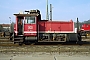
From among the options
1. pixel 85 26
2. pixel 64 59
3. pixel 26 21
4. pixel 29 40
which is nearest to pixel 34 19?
pixel 26 21

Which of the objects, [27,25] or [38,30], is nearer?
[27,25]

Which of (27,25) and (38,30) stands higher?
(27,25)

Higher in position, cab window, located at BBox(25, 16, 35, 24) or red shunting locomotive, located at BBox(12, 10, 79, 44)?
cab window, located at BBox(25, 16, 35, 24)

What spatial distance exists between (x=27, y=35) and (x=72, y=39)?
14.0ft

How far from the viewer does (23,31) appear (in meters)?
17.5

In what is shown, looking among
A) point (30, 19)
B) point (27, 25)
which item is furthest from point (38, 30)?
point (30, 19)

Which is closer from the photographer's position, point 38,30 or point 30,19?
point 30,19

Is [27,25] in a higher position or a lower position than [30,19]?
lower

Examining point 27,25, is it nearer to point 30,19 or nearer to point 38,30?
point 30,19

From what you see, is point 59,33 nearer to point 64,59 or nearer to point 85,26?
point 64,59

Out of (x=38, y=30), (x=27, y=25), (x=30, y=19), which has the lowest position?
(x=38, y=30)

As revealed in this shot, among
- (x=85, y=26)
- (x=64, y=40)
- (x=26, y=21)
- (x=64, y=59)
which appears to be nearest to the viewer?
(x=64, y=59)

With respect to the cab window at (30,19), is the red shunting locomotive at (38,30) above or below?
below

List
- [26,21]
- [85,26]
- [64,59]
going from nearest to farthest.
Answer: [64,59]
[26,21]
[85,26]
